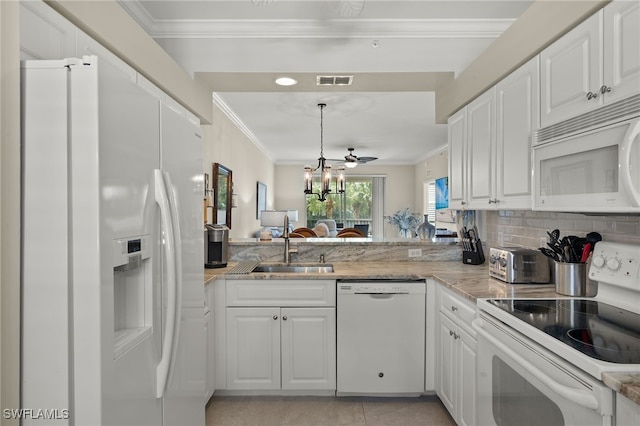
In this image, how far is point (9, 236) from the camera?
38.1 inches

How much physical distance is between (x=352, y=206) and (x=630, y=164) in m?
9.08

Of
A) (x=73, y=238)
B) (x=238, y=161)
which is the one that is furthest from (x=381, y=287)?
(x=238, y=161)

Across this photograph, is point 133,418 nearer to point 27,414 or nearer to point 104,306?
point 27,414

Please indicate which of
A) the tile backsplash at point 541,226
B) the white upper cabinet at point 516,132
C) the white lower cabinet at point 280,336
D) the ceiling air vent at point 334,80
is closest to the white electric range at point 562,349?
the tile backsplash at point 541,226

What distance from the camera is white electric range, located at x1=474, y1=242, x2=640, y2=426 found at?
1.09 metres

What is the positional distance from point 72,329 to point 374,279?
6.23 ft

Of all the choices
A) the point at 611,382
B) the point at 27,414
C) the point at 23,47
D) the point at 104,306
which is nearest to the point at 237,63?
the point at 23,47

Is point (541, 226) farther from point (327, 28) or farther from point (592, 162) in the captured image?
point (327, 28)

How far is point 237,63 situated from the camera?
8.82 ft

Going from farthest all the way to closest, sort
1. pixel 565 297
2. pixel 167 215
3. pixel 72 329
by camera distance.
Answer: pixel 565 297 → pixel 167 215 → pixel 72 329

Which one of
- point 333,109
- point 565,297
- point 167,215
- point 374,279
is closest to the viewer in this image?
point 167,215

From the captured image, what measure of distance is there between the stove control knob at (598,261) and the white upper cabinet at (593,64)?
0.64 m

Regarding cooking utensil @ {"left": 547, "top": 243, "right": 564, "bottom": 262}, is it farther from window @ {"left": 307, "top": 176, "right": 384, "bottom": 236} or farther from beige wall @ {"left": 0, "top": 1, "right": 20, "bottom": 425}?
window @ {"left": 307, "top": 176, "right": 384, "bottom": 236}

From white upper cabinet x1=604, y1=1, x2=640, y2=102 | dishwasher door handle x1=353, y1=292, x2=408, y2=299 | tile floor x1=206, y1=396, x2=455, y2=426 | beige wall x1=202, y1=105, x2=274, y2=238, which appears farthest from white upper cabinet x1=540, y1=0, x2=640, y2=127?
beige wall x1=202, y1=105, x2=274, y2=238
